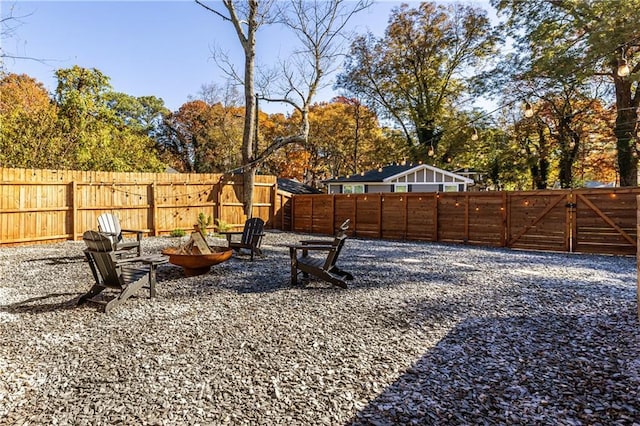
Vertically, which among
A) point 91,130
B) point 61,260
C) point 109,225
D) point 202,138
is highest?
point 202,138

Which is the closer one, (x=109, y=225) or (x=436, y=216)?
(x=109, y=225)

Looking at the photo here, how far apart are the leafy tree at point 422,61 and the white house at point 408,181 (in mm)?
1237

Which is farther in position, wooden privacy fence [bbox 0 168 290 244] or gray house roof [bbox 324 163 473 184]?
gray house roof [bbox 324 163 473 184]

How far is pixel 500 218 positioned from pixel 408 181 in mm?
9874

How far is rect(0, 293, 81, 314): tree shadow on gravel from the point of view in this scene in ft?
12.8

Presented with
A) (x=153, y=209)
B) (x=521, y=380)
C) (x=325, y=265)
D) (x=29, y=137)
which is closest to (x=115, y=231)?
(x=153, y=209)

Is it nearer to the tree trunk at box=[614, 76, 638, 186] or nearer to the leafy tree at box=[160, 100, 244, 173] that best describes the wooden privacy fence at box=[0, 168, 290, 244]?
the leafy tree at box=[160, 100, 244, 173]

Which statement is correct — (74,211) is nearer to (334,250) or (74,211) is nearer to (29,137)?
(29,137)

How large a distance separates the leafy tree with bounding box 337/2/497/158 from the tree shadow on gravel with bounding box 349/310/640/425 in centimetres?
1726

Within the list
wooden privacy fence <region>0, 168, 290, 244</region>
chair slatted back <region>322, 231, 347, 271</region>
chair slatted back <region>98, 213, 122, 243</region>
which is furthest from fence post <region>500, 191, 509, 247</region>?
chair slatted back <region>98, 213, 122, 243</region>

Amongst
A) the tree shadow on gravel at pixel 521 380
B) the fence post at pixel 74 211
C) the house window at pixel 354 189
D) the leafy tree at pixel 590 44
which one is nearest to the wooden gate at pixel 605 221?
the leafy tree at pixel 590 44

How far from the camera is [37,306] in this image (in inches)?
159

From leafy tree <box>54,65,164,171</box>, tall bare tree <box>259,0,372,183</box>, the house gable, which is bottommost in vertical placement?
the house gable

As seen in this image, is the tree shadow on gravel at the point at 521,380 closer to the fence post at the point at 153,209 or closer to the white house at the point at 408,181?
the fence post at the point at 153,209
